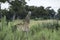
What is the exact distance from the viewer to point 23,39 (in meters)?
4.77

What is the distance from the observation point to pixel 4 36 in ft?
14.9

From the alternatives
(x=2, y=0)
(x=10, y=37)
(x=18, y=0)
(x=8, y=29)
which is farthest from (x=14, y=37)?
(x=18, y=0)

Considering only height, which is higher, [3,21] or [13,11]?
[3,21]

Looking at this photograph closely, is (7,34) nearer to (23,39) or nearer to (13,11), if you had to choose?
(23,39)

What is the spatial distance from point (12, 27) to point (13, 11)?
40.8m

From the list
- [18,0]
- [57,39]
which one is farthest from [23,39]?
[18,0]

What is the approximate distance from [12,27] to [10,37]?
96 centimetres

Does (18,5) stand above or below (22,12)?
above

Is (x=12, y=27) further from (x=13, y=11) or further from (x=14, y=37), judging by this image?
(x=13, y=11)

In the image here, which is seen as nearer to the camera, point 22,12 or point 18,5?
point 18,5

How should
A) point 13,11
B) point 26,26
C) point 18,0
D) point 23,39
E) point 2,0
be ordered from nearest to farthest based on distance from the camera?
point 23,39
point 26,26
point 2,0
point 18,0
point 13,11

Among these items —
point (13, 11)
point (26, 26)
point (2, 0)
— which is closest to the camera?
point (26, 26)

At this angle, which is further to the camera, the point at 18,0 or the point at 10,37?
the point at 18,0

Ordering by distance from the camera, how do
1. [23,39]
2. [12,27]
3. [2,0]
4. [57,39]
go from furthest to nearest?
[2,0]
[57,39]
[12,27]
[23,39]
